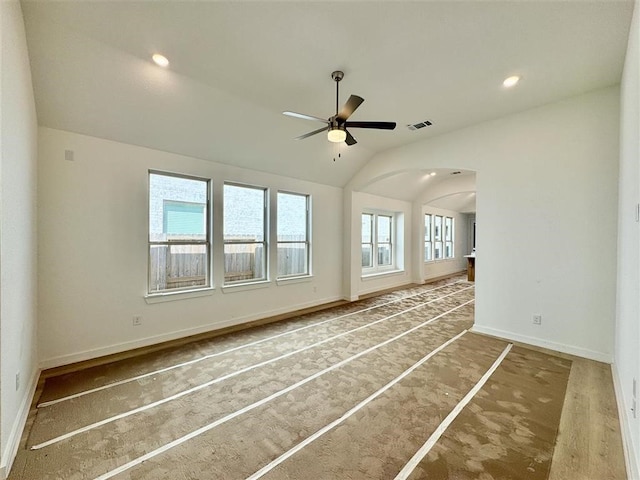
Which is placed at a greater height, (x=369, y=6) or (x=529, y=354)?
(x=369, y=6)

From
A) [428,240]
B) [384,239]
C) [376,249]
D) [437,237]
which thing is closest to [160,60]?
[376,249]

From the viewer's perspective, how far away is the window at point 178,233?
3.80 m

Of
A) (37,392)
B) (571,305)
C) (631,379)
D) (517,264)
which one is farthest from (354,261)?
(37,392)

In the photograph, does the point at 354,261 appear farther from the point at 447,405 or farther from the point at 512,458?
the point at 512,458

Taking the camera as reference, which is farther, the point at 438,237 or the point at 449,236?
the point at 449,236

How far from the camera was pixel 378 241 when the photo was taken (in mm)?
7938

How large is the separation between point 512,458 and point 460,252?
10789 millimetres

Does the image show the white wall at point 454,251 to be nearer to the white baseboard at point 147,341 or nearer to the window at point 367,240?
the window at point 367,240

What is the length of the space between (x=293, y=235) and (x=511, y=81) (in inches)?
162

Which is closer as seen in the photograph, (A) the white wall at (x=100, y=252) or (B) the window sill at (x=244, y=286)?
(A) the white wall at (x=100, y=252)

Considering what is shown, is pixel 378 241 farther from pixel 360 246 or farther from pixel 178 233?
pixel 178 233

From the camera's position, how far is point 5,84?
1.73 m

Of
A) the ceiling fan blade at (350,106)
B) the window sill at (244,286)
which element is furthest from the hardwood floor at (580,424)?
the ceiling fan blade at (350,106)

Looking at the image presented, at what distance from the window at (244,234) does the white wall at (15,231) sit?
7.60 ft
